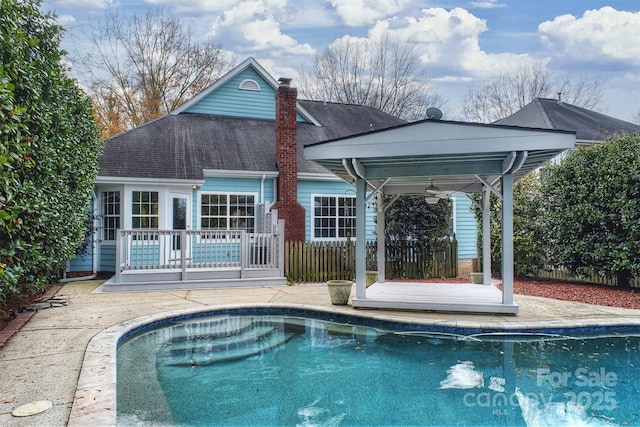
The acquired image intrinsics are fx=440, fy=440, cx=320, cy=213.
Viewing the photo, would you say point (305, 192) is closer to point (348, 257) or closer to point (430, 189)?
point (348, 257)

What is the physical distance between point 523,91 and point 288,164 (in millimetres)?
24299

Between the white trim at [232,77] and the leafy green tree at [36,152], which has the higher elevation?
the white trim at [232,77]

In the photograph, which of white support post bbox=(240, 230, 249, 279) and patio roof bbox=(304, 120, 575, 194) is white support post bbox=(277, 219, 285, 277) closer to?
white support post bbox=(240, 230, 249, 279)

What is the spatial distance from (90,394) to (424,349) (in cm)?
403

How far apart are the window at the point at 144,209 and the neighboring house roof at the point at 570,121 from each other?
1453 cm

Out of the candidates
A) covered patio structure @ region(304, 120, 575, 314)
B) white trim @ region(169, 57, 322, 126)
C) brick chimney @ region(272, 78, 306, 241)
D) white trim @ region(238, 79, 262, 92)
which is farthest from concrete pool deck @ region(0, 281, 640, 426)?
white trim @ region(238, 79, 262, 92)

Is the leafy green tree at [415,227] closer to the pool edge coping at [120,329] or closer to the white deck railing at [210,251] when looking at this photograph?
the white deck railing at [210,251]

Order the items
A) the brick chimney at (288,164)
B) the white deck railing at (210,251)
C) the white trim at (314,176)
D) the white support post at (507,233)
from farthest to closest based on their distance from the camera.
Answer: the white trim at (314,176) < the brick chimney at (288,164) < the white deck railing at (210,251) < the white support post at (507,233)

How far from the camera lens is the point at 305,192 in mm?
13477

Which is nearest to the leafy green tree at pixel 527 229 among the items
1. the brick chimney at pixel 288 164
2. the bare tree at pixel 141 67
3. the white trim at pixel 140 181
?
the brick chimney at pixel 288 164

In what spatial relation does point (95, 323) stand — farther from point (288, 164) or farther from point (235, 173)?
point (288, 164)

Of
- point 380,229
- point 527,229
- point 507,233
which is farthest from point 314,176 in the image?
point 507,233

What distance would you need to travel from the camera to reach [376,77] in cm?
2917

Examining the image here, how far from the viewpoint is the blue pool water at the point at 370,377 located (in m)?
3.97
